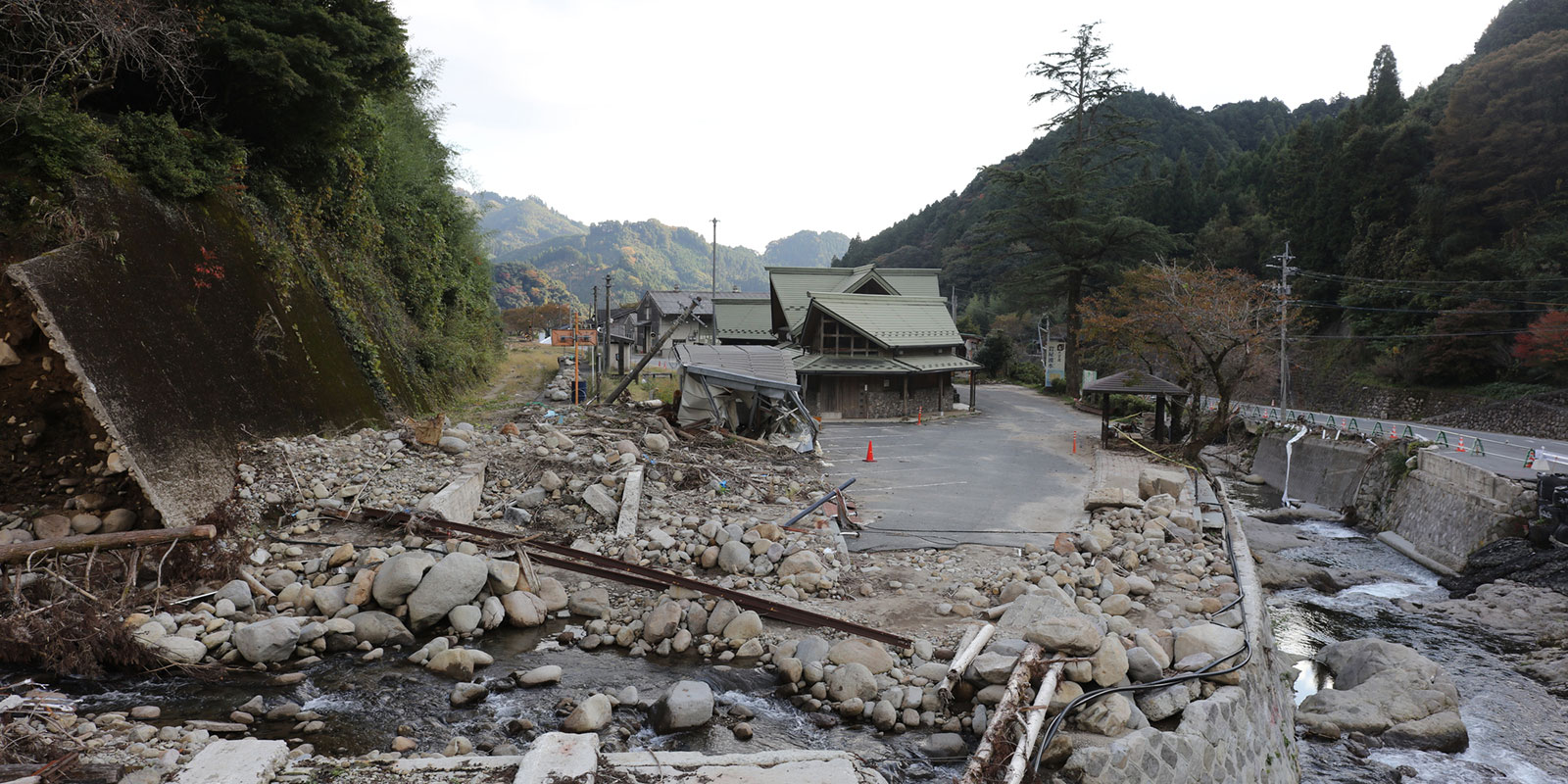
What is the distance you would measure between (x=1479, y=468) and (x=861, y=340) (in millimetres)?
18207

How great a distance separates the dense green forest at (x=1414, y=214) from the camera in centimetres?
2895

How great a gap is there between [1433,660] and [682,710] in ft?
43.2

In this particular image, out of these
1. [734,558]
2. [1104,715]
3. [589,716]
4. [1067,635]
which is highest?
[1067,635]

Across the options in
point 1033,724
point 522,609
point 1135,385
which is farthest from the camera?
point 1135,385

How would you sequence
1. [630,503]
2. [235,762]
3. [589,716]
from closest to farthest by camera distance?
[235,762] < [589,716] < [630,503]

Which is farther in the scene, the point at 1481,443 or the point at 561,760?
the point at 1481,443

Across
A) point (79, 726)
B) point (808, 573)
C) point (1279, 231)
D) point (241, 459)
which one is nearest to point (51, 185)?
point (241, 459)

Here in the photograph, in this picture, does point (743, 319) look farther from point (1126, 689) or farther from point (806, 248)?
point (806, 248)

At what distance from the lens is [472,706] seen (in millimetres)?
6949

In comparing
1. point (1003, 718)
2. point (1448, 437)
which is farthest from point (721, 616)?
point (1448, 437)

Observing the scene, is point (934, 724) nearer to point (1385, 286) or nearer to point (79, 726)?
point (79, 726)

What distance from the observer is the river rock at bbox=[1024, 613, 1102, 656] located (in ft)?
22.3

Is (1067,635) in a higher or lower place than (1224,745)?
higher

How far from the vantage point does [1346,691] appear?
10555mm
